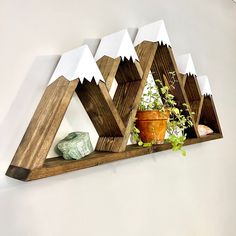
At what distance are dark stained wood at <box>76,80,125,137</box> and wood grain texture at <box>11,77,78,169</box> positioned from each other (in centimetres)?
9

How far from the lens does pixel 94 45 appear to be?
973mm

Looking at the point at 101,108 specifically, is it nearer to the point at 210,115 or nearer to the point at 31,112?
the point at 31,112

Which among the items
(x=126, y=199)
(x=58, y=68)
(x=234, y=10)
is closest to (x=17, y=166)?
(x=58, y=68)

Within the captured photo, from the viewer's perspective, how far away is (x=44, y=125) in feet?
2.27

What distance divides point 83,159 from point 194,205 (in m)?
0.93

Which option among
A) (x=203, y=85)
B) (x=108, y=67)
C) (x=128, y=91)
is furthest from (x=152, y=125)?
(x=203, y=85)

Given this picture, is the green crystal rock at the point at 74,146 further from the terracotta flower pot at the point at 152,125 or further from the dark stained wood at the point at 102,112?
the terracotta flower pot at the point at 152,125

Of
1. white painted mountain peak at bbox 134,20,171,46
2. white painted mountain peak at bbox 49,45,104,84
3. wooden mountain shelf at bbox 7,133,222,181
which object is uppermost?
white painted mountain peak at bbox 134,20,171,46

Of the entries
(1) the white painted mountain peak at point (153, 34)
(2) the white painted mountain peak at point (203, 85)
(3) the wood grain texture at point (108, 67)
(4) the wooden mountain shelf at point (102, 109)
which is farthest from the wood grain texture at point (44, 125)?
(2) the white painted mountain peak at point (203, 85)

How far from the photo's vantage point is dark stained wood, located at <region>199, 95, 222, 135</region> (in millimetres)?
1469

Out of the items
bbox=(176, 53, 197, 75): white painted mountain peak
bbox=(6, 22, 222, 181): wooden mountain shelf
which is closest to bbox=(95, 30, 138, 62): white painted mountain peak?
bbox=(6, 22, 222, 181): wooden mountain shelf

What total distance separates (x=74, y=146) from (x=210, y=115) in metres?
1.02

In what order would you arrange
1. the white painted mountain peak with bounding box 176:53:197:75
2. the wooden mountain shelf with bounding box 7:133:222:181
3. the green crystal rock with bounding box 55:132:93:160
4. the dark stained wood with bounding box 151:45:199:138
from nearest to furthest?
the wooden mountain shelf with bounding box 7:133:222:181, the green crystal rock with bounding box 55:132:93:160, the dark stained wood with bounding box 151:45:199:138, the white painted mountain peak with bounding box 176:53:197:75

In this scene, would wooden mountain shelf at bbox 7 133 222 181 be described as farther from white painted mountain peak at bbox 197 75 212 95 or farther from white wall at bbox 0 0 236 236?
white painted mountain peak at bbox 197 75 212 95
